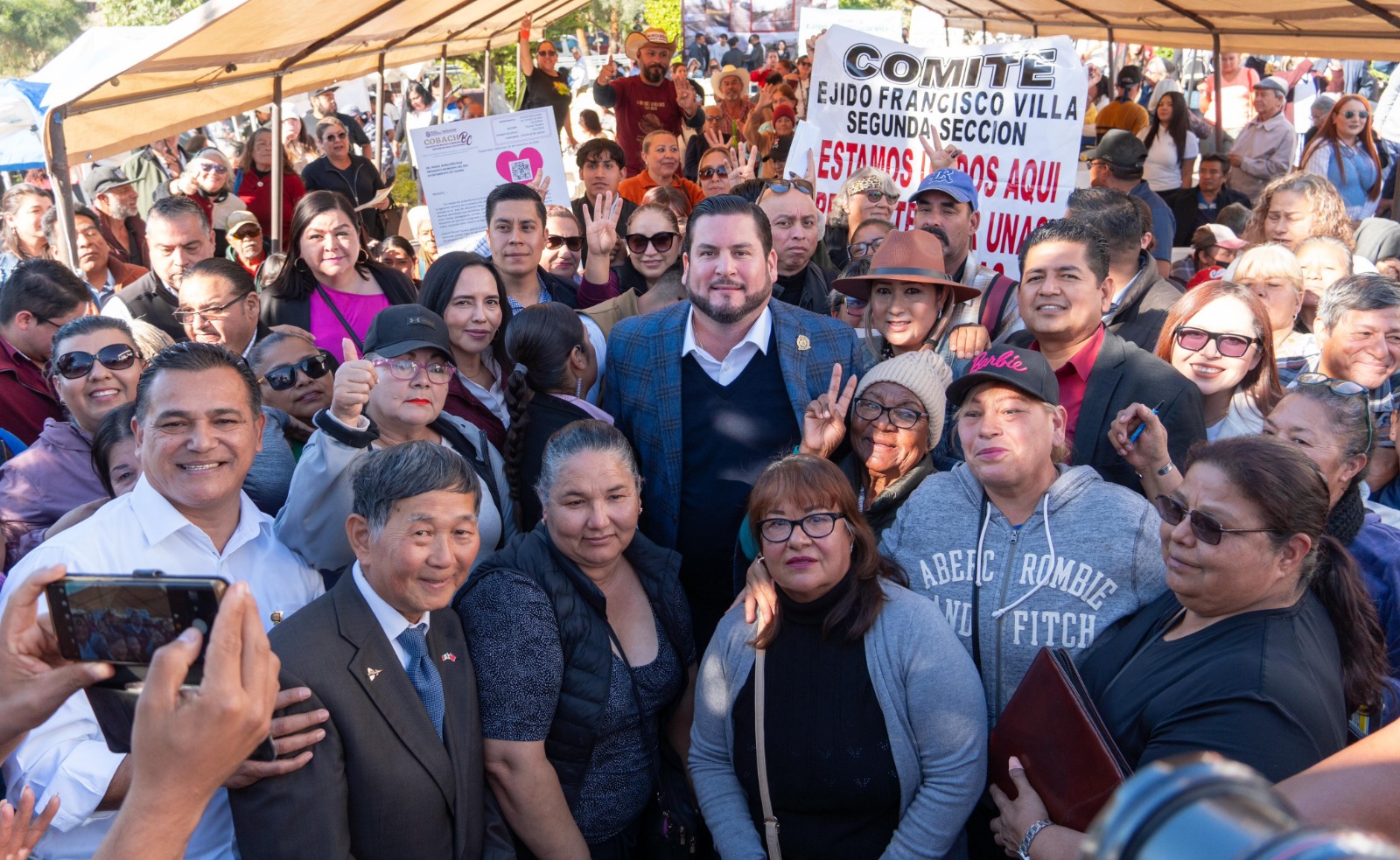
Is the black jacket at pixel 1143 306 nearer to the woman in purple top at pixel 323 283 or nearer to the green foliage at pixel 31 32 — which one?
the woman in purple top at pixel 323 283

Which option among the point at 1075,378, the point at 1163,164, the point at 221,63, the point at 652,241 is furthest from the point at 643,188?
the point at 1163,164

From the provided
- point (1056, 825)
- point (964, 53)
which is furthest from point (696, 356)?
point (964, 53)

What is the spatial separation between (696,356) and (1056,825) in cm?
204

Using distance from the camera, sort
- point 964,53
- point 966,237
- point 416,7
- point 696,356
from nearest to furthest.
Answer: point 696,356, point 966,237, point 964,53, point 416,7

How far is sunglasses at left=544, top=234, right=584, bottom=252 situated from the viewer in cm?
580

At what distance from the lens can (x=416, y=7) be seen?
816 cm

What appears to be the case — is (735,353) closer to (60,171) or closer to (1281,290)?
(1281,290)

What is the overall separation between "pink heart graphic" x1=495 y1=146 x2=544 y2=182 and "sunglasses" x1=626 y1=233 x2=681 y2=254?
2.10m

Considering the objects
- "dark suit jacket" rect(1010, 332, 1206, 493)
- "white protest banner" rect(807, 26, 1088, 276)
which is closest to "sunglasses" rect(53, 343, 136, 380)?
"dark suit jacket" rect(1010, 332, 1206, 493)

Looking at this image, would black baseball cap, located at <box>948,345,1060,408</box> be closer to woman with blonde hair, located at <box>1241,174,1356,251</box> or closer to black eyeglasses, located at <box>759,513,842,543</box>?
black eyeglasses, located at <box>759,513,842,543</box>

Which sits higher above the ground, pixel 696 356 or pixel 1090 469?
pixel 696 356

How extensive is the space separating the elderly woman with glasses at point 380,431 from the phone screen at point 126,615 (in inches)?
45.1

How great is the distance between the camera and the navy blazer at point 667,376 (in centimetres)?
369

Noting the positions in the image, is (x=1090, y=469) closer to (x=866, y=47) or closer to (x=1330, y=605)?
(x=1330, y=605)
